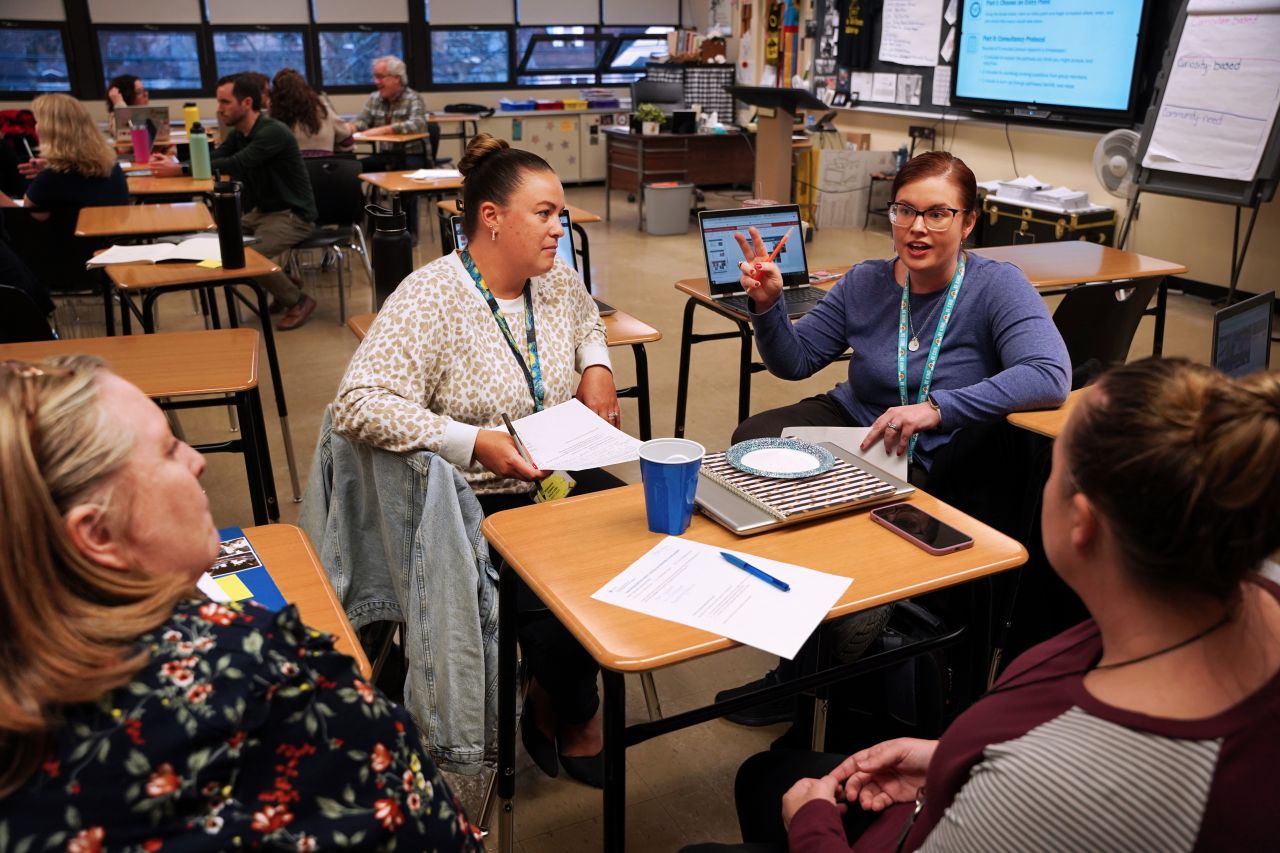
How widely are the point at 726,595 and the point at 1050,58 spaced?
626 cm

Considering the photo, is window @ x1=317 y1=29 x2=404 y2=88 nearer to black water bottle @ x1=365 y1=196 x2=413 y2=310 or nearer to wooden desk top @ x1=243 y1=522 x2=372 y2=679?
black water bottle @ x1=365 y1=196 x2=413 y2=310

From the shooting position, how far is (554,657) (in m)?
1.99

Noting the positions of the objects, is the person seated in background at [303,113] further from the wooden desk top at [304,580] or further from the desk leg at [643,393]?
the wooden desk top at [304,580]

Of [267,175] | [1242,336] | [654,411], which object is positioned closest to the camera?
[1242,336]

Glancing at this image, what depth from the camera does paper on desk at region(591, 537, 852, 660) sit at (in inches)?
50.9

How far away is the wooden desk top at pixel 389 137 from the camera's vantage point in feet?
22.6

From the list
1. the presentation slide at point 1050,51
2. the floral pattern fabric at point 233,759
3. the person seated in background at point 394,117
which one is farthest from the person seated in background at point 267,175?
the floral pattern fabric at point 233,759

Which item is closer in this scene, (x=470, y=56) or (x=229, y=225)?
(x=229, y=225)

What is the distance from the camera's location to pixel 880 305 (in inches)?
95.2

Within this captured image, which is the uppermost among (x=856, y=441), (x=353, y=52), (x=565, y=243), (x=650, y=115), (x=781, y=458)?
(x=353, y=52)

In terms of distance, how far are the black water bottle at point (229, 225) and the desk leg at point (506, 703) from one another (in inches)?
87.5

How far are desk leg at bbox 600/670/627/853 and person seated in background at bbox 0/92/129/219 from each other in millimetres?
4242

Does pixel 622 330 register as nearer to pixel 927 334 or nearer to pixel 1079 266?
pixel 927 334

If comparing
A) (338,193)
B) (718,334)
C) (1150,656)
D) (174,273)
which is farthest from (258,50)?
(1150,656)
